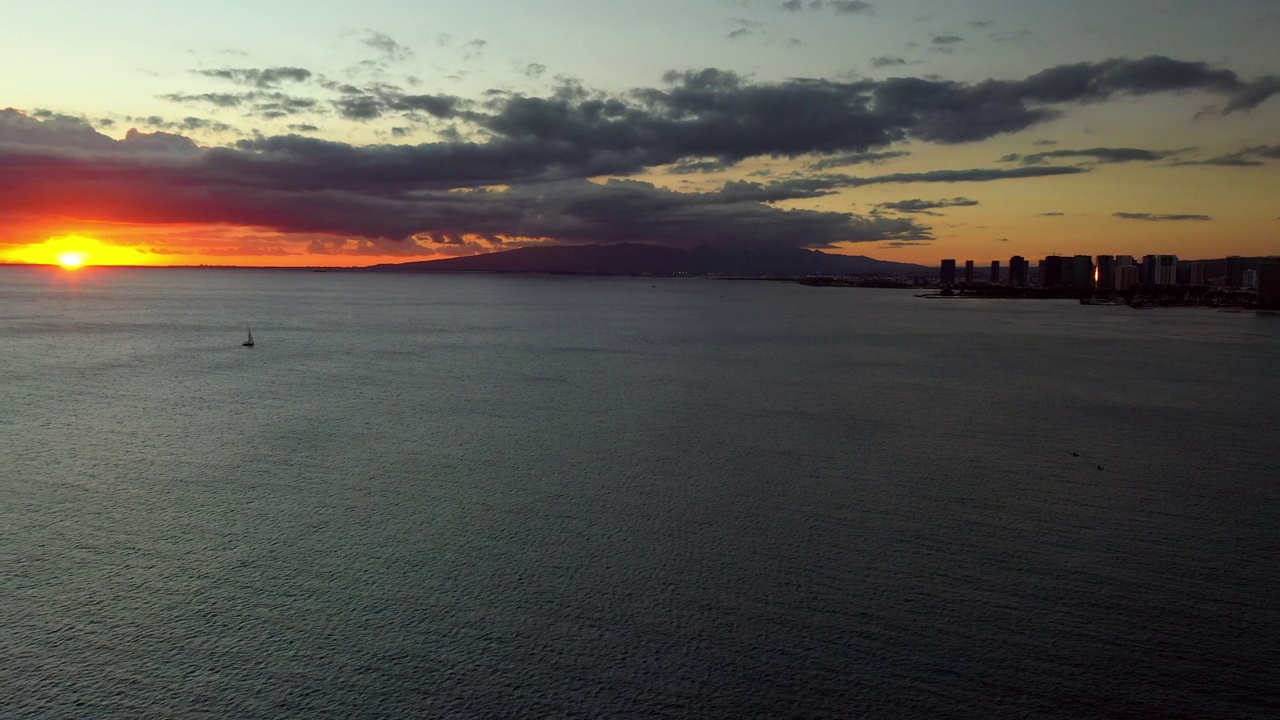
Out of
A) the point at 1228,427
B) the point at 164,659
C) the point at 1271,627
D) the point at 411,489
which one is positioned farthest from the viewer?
the point at 1228,427

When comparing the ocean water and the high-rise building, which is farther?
the high-rise building

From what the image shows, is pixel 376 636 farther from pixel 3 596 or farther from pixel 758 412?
pixel 758 412

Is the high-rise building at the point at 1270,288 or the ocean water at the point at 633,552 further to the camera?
the high-rise building at the point at 1270,288

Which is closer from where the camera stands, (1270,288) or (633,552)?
(633,552)

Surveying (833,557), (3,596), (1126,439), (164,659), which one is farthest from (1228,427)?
(3,596)
